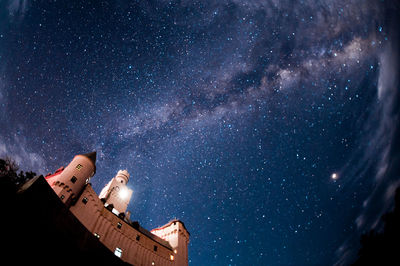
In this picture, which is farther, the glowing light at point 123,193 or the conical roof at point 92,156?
the glowing light at point 123,193

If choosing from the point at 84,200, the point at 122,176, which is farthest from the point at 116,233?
the point at 122,176

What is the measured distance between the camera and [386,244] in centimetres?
2708

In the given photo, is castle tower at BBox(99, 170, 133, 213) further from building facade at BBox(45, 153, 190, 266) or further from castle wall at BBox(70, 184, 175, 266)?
castle wall at BBox(70, 184, 175, 266)

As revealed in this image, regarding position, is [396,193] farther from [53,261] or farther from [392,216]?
[53,261]

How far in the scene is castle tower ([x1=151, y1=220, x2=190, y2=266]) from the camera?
3759 cm

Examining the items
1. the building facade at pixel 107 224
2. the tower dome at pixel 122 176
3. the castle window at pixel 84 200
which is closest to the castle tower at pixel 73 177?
the building facade at pixel 107 224

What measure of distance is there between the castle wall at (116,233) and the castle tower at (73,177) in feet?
4.58

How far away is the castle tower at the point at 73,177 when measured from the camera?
26580 millimetres

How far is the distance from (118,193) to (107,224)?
1609 centimetres

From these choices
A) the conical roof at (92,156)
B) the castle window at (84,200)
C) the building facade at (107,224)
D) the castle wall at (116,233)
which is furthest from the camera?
the conical roof at (92,156)

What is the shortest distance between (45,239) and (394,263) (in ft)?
115

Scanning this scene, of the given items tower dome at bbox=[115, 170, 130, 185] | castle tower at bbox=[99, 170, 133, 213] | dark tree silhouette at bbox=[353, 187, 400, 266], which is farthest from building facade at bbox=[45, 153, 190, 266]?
dark tree silhouette at bbox=[353, 187, 400, 266]

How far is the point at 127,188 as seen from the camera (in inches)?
1925

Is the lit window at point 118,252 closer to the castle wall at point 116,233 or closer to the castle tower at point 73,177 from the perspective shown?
the castle wall at point 116,233
